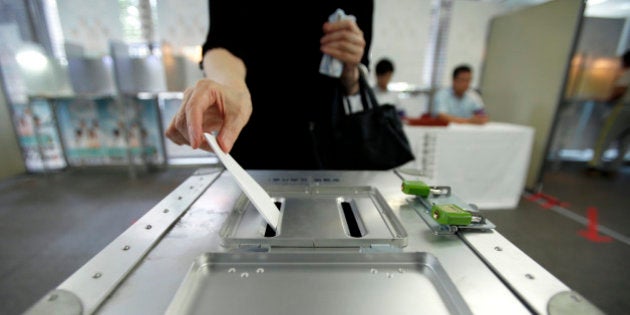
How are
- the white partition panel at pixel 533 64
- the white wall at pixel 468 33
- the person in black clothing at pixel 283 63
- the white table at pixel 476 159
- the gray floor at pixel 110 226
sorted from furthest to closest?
the white wall at pixel 468 33 → the white partition panel at pixel 533 64 → the white table at pixel 476 159 → the gray floor at pixel 110 226 → the person in black clothing at pixel 283 63

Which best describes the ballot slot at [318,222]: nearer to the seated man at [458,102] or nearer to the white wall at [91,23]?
the seated man at [458,102]

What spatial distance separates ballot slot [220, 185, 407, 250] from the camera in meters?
0.42

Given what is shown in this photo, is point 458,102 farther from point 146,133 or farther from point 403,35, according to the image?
point 146,133

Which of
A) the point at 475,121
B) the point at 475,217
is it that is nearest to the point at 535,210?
the point at 475,121

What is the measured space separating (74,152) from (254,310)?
419cm

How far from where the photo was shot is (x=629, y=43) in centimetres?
357

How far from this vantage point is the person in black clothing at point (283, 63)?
0.76 metres

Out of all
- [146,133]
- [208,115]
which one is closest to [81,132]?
[146,133]

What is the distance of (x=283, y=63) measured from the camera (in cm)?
91

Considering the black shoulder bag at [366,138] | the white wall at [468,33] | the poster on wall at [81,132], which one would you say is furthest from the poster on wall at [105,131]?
the white wall at [468,33]

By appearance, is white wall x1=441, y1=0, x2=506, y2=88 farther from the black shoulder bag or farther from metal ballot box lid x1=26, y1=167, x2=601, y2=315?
metal ballot box lid x1=26, y1=167, x2=601, y2=315

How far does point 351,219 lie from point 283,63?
60cm

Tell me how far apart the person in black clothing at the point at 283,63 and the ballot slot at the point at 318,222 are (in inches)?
9.3

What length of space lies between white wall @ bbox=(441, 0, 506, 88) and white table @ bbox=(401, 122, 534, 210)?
1628mm
